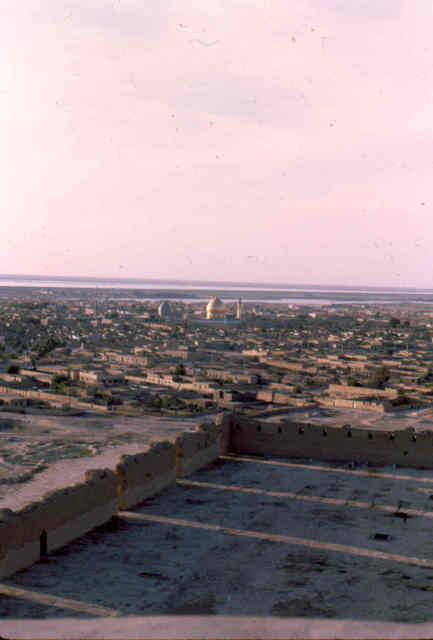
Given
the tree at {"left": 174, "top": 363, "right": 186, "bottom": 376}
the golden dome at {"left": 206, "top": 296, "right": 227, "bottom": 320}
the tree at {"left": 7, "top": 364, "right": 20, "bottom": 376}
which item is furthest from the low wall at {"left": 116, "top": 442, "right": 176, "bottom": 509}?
the golden dome at {"left": 206, "top": 296, "right": 227, "bottom": 320}

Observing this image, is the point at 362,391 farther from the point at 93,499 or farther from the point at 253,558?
the point at 253,558

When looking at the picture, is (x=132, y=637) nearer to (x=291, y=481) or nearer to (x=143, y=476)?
(x=143, y=476)

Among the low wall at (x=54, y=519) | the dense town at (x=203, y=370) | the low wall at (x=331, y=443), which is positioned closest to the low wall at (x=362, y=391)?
the dense town at (x=203, y=370)

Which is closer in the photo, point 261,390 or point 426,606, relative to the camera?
point 426,606

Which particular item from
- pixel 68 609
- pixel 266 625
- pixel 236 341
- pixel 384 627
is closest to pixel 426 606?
pixel 384 627

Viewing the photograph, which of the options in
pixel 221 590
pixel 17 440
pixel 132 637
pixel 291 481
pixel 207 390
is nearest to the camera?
pixel 132 637

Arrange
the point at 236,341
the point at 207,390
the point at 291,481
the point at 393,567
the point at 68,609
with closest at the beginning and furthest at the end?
1. the point at 68,609
2. the point at 393,567
3. the point at 291,481
4. the point at 207,390
5. the point at 236,341

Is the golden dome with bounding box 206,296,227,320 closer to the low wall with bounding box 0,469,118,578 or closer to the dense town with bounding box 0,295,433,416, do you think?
the dense town with bounding box 0,295,433,416
